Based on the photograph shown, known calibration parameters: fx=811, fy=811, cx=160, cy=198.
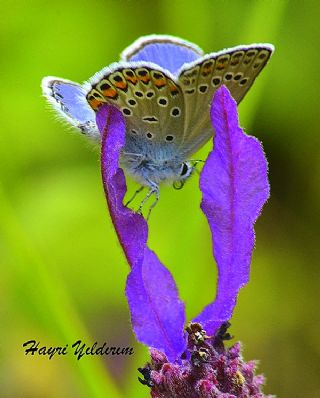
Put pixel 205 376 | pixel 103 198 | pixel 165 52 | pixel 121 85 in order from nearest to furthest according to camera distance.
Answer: pixel 205 376, pixel 121 85, pixel 165 52, pixel 103 198

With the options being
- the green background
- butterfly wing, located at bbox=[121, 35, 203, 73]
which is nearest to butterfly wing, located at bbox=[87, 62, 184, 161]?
butterfly wing, located at bbox=[121, 35, 203, 73]

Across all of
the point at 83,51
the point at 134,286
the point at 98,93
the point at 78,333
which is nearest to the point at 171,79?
the point at 98,93

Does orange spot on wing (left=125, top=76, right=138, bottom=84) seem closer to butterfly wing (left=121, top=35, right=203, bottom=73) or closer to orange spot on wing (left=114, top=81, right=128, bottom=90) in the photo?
orange spot on wing (left=114, top=81, right=128, bottom=90)

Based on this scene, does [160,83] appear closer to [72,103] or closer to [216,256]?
[72,103]

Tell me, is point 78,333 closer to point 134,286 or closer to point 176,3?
point 134,286

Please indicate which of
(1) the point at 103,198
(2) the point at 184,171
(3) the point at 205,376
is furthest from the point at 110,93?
(1) the point at 103,198
